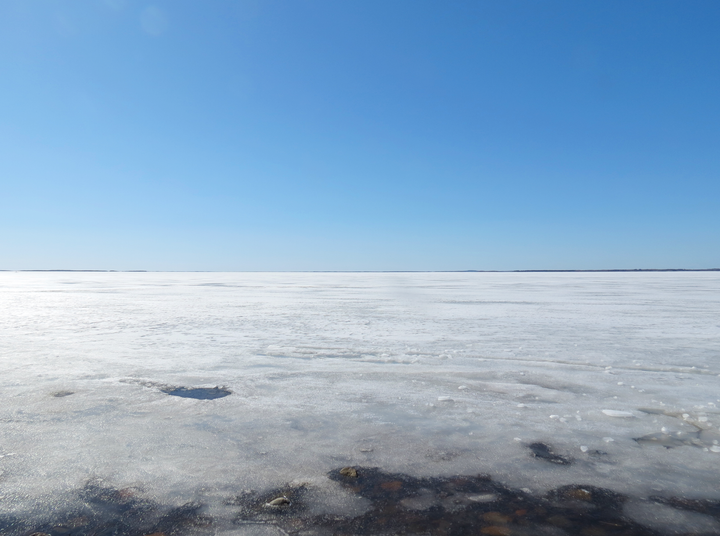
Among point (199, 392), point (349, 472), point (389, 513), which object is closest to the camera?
point (389, 513)

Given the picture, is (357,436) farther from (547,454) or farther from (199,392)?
(199,392)

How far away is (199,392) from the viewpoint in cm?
374

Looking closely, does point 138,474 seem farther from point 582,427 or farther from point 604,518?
point 582,427

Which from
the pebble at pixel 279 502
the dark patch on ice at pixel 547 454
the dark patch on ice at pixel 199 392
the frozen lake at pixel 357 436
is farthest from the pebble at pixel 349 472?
the dark patch on ice at pixel 199 392

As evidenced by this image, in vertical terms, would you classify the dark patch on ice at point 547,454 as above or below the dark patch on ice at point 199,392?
→ below

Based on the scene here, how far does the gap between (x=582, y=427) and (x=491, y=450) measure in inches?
32.4

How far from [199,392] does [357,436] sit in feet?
5.54

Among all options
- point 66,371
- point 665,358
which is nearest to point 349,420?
point 66,371

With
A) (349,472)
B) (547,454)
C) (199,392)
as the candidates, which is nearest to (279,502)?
(349,472)

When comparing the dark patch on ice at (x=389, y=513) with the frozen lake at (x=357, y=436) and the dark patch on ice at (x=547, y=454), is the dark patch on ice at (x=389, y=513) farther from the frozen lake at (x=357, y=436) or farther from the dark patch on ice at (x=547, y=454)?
the dark patch on ice at (x=547, y=454)

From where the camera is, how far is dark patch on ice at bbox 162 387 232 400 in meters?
3.63

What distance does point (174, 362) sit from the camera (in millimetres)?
4852

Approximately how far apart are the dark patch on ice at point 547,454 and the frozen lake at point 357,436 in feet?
0.04

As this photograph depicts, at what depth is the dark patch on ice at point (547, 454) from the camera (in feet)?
7.88
